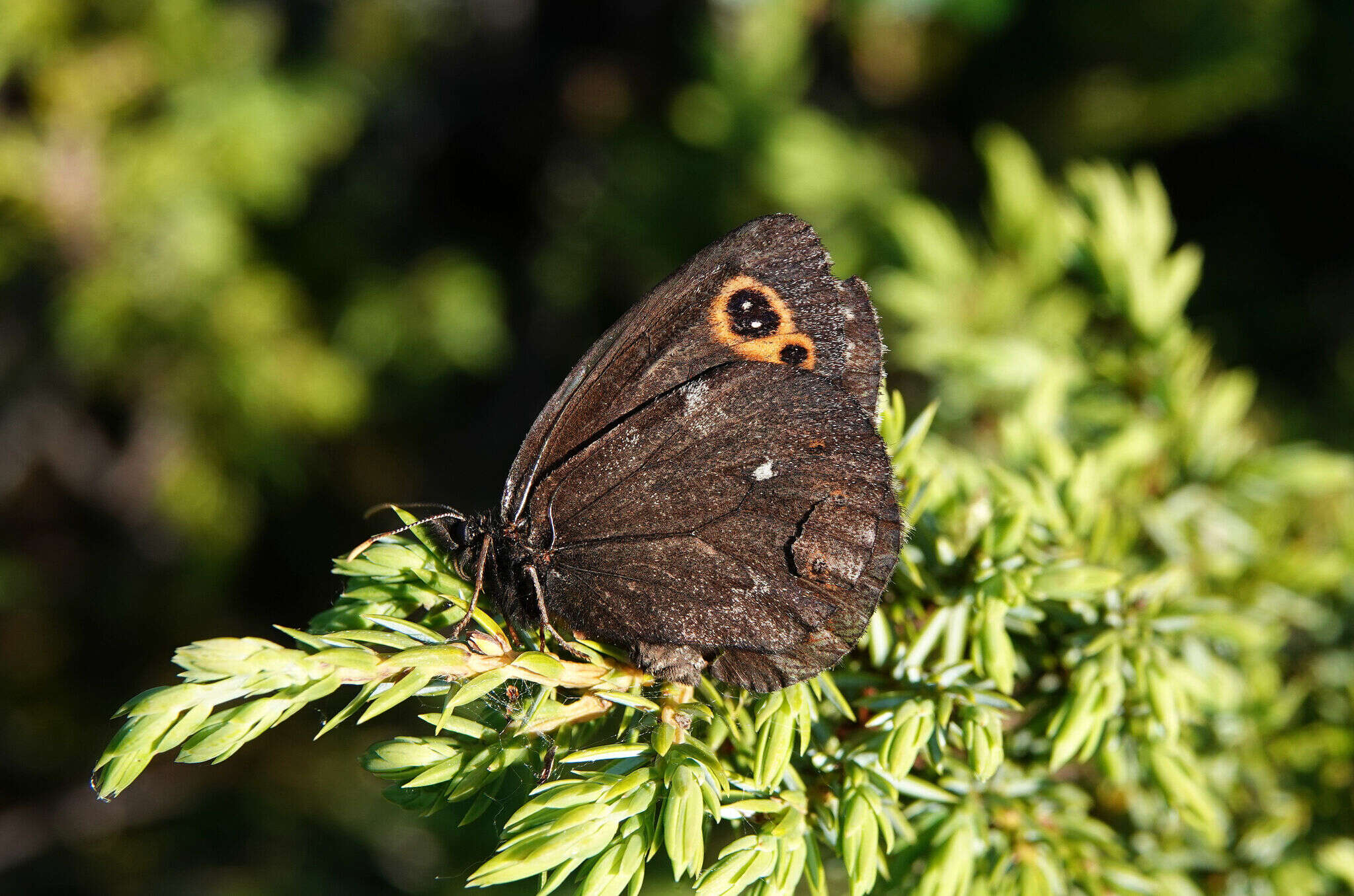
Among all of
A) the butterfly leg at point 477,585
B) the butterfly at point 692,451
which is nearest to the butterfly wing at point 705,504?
the butterfly at point 692,451

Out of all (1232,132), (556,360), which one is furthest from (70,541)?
(1232,132)

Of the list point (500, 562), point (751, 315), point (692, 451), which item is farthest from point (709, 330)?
point (500, 562)

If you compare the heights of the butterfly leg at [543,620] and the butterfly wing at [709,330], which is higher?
the butterfly wing at [709,330]

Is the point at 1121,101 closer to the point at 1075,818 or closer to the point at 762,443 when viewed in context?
the point at 762,443

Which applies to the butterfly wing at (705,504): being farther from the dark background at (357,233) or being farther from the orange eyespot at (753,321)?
the dark background at (357,233)

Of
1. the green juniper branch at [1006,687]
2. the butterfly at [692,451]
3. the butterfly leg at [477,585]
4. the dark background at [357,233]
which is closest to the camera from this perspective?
the green juniper branch at [1006,687]

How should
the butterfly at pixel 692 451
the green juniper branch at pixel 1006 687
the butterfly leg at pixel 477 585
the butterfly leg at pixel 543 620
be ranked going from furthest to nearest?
1. the butterfly at pixel 692 451
2. the butterfly leg at pixel 543 620
3. the butterfly leg at pixel 477 585
4. the green juniper branch at pixel 1006 687

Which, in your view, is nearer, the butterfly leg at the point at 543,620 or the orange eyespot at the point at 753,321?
the butterfly leg at the point at 543,620
